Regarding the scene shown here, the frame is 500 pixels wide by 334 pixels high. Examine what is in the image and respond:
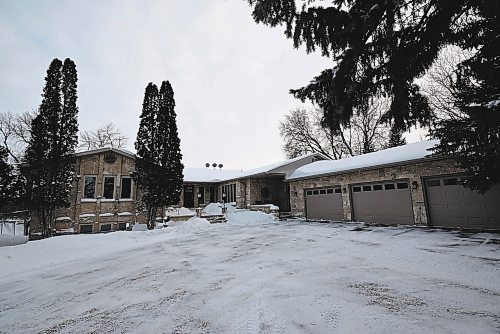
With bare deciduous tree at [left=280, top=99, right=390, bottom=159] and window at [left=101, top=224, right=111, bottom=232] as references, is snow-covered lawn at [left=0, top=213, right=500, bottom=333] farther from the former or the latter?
bare deciduous tree at [left=280, top=99, right=390, bottom=159]

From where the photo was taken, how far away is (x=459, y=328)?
2.48 meters

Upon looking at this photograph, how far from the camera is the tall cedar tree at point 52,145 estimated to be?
11164 mm

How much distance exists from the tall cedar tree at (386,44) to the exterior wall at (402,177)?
6.37 meters

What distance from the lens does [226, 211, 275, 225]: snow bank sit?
16391 millimetres

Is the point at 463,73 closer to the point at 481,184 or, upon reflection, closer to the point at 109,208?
the point at 481,184

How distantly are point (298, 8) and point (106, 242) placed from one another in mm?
10088

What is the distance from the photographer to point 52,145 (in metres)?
11.5

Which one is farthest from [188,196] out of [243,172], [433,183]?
[433,183]

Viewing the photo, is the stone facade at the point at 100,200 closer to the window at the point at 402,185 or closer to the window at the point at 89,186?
the window at the point at 89,186

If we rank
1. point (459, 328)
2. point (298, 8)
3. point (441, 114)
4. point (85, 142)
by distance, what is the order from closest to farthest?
point (459, 328)
point (298, 8)
point (441, 114)
point (85, 142)

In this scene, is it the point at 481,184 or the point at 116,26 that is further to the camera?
the point at 116,26

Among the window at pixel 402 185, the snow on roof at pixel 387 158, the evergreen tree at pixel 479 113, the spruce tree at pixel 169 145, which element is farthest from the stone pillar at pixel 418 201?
the spruce tree at pixel 169 145

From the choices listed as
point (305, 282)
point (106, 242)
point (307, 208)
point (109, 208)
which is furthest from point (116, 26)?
point (307, 208)

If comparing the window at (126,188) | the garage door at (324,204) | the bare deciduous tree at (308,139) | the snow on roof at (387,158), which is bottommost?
the garage door at (324,204)
